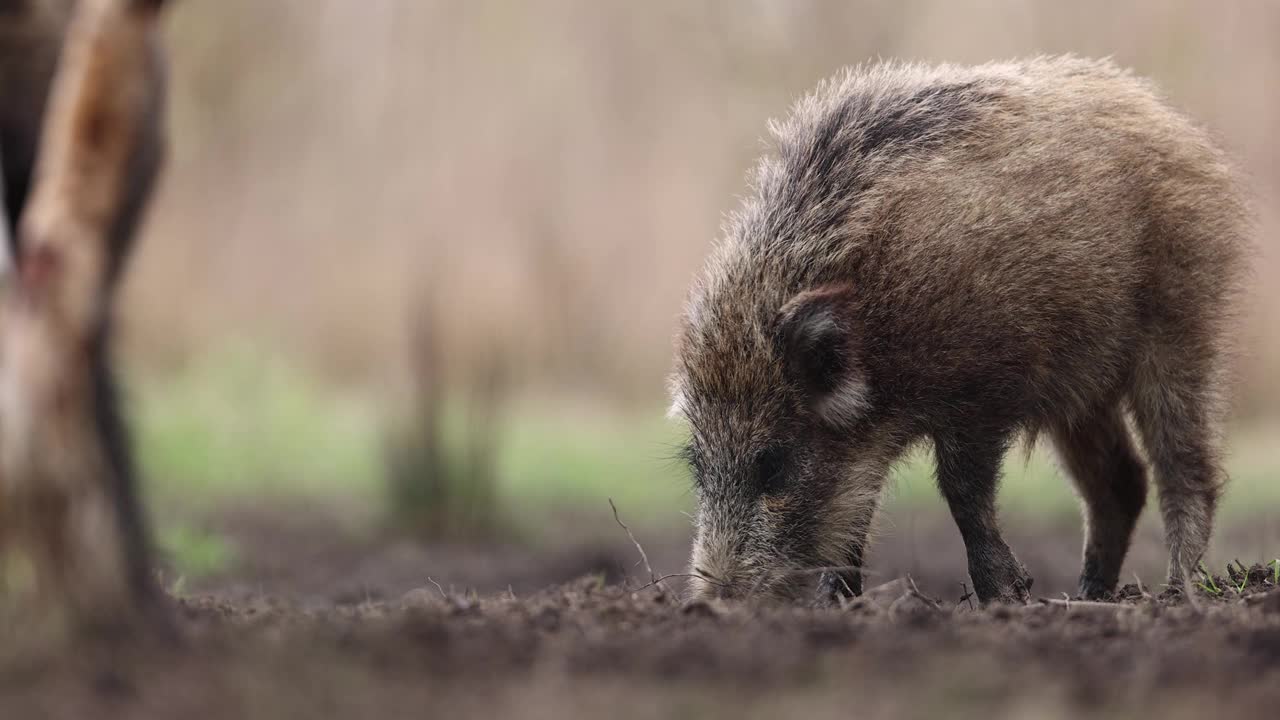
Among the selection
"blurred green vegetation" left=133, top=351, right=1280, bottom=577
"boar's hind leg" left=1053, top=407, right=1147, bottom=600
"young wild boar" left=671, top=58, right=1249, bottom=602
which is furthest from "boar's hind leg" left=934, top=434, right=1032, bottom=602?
"blurred green vegetation" left=133, top=351, right=1280, bottom=577

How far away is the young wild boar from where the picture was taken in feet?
14.8

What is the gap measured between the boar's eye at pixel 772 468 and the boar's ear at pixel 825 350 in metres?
0.19

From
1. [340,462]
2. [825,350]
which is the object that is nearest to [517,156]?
[340,462]

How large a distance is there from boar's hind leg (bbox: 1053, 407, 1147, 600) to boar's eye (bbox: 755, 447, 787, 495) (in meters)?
1.24

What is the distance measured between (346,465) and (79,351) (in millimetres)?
8803

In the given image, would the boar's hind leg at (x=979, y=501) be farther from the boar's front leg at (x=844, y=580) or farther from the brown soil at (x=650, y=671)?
the brown soil at (x=650, y=671)

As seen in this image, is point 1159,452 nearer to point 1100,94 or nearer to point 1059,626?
point 1100,94

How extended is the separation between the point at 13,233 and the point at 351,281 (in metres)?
12.4

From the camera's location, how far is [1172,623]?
3150 mm

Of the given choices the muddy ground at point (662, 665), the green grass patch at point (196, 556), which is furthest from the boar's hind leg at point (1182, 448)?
the green grass patch at point (196, 556)

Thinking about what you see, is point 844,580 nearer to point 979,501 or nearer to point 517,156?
point 979,501

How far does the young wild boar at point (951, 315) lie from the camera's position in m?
4.51

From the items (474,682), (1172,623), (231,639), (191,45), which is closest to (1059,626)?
(1172,623)

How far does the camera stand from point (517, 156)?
52.9 feet
